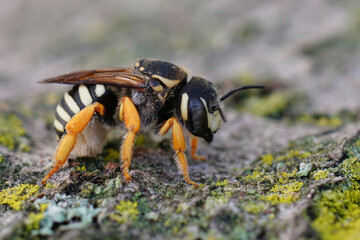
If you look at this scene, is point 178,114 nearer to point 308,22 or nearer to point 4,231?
point 4,231

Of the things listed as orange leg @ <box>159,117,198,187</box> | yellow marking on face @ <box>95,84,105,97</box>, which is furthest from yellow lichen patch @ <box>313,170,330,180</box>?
yellow marking on face @ <box>95,84,105,97</box>

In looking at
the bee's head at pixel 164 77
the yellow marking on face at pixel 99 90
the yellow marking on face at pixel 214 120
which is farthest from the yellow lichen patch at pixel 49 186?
the yellow marking on face at pixel 214 120

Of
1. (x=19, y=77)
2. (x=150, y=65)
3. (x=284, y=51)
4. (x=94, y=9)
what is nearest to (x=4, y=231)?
(x=150, y=65)

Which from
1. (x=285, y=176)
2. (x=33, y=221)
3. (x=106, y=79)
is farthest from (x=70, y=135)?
(x=285, y=176)

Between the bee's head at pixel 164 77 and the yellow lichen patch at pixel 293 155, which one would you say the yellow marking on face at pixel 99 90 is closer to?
the bee's head at pixel 164 77

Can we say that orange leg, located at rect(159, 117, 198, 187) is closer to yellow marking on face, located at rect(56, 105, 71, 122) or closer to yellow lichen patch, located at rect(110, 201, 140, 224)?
yellow lichen patch, located at rect(110, 201, 140, 224)

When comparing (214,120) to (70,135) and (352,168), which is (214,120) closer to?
(352,168)
